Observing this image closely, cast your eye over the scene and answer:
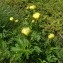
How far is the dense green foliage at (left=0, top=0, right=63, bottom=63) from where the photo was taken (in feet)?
9.87

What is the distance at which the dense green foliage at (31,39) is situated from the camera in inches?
118

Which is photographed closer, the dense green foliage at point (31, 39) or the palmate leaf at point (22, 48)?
the palmate leaf at point (22, 48)

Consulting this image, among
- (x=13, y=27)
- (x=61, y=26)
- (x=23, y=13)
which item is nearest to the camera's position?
(x=13, y=27)

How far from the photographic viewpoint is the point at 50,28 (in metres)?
3.78

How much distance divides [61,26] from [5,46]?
114cm

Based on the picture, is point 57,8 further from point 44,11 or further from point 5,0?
point 5,0

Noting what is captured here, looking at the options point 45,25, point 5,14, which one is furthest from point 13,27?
point 45,25

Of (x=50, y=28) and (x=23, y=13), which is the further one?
(x=23, y=13)

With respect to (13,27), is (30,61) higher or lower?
lower

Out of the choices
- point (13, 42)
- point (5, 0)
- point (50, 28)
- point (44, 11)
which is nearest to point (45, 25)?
point (50, 28)

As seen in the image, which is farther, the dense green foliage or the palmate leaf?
the dense green foliage

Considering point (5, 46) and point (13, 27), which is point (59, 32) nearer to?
point (13, 27)

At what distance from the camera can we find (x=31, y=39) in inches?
120

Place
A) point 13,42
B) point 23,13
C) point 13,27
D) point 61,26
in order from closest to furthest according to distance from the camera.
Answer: point 13,42, point 13,27, point 61,26, point 23,13
